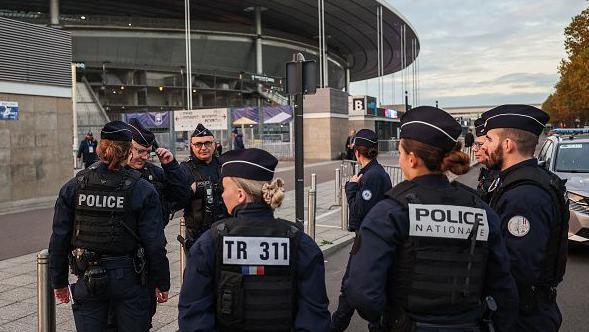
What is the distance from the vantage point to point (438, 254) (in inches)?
91.4

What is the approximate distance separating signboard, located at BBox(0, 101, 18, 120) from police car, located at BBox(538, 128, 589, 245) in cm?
1225

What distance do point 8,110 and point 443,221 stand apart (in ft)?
44.7

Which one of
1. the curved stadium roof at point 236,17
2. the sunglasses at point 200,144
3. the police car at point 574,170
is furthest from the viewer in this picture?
the curved stadium roof at point 236,17

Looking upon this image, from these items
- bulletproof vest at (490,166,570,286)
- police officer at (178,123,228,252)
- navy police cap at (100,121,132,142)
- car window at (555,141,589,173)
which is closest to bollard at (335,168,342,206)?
car window at (555,141,589,173)

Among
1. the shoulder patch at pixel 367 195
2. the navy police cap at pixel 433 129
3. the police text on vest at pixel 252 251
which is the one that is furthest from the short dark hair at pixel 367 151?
the police text on vest at pixel 252 251

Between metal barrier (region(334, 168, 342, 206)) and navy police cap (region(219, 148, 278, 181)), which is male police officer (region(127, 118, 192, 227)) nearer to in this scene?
navy police cap (region(219, 148, 278, 181))

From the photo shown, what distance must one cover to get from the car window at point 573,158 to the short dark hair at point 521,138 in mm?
6703

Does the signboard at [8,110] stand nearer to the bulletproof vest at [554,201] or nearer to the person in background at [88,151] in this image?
the person in background at [88,151]

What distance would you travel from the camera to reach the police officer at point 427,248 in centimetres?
231

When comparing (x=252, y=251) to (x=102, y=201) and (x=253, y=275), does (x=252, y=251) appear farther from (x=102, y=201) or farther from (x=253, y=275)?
(x=102, y=201)

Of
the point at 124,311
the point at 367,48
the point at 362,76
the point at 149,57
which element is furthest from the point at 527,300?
the point at 362,76

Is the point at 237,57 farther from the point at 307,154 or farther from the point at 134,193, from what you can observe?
the point at 134,193

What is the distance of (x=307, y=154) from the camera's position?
3259 centimetres

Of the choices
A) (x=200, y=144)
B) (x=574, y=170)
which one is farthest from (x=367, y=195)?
(x=574, y=170)
